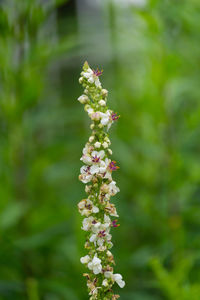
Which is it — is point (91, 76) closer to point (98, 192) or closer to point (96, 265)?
point (98, 192)

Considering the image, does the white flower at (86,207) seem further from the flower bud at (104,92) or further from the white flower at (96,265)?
the flower bud at (104,92)

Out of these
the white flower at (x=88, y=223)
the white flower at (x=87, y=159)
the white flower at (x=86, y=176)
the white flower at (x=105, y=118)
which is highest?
the white flower at (x=105, y=118)

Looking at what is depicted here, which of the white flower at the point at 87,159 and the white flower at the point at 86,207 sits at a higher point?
the white flower at the point at 87,159

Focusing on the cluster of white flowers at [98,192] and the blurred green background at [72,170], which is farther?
the blurred green background at [72,170]

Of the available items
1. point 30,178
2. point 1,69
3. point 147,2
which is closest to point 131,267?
point 30,178

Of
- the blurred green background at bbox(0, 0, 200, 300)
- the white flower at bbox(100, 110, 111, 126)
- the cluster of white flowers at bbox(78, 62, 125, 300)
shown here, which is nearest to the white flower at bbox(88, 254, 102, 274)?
the cluster of white flowers at bbox(78, 62, 125, 300)

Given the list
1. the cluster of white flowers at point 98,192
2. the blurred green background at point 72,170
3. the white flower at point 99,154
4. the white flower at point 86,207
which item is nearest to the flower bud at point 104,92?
the cluster of white flowers at point 98,192

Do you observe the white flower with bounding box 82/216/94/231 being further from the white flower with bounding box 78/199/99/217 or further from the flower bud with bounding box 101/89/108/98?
the flower bud with bounding box 101/89/108/98

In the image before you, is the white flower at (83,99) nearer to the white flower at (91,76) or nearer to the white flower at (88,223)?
the white flower at (91,76)

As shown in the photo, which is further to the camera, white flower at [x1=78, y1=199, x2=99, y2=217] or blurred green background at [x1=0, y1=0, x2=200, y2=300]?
blurred green background at [x1=0, y1=0, x2=200, y2=300]
